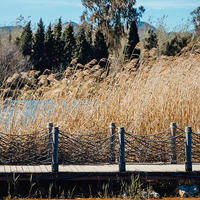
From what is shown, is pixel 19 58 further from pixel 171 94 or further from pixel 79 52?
pixel 171 94

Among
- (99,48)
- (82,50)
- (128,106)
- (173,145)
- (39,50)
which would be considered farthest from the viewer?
(39,50)

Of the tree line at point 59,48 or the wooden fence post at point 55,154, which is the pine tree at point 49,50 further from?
the wooden fence post at point 55,154

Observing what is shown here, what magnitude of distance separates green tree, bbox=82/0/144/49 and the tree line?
1.63 metres

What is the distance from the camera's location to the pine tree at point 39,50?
23391 mm

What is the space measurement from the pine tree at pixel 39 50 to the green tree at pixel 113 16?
4.38m

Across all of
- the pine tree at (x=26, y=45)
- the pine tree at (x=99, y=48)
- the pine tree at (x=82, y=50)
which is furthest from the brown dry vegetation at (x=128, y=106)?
the pine tree at (x=26, y=45)

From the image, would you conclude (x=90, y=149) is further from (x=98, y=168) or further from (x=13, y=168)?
(x=13, y=168)

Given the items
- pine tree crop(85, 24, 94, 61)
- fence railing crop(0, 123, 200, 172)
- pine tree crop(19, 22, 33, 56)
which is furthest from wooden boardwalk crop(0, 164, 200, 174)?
pine tree crop(19, 22, 33, 56)

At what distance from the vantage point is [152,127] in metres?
6.19

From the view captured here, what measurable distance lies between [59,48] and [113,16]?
4.67 metres

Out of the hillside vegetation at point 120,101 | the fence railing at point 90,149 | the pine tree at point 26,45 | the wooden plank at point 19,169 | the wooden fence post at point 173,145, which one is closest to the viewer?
the wooden plank at point 19,169

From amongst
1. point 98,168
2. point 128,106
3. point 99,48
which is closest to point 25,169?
point 98,168

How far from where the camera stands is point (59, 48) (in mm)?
24406

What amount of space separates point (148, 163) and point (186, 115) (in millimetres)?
1284
